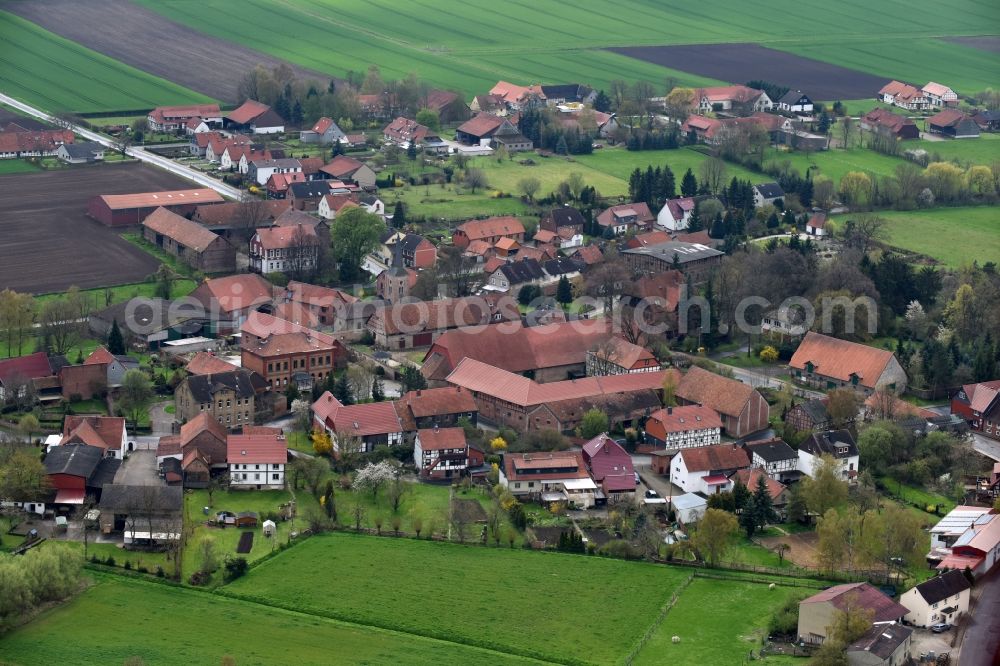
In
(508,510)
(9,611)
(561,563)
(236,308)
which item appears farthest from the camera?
(236,308)

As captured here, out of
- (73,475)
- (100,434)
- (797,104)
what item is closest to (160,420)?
(100,434)

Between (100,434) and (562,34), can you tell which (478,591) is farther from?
(562,34)

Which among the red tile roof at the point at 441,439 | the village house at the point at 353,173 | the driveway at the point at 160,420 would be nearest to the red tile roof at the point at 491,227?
the village house at the point at 353,173

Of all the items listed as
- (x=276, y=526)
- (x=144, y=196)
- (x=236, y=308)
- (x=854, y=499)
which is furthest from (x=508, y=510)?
(x=144, y=196)

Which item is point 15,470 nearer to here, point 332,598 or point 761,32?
point 332,598

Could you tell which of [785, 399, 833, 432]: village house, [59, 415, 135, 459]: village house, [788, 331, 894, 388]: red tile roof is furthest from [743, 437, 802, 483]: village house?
[59, 415, 135, 459]: village house
